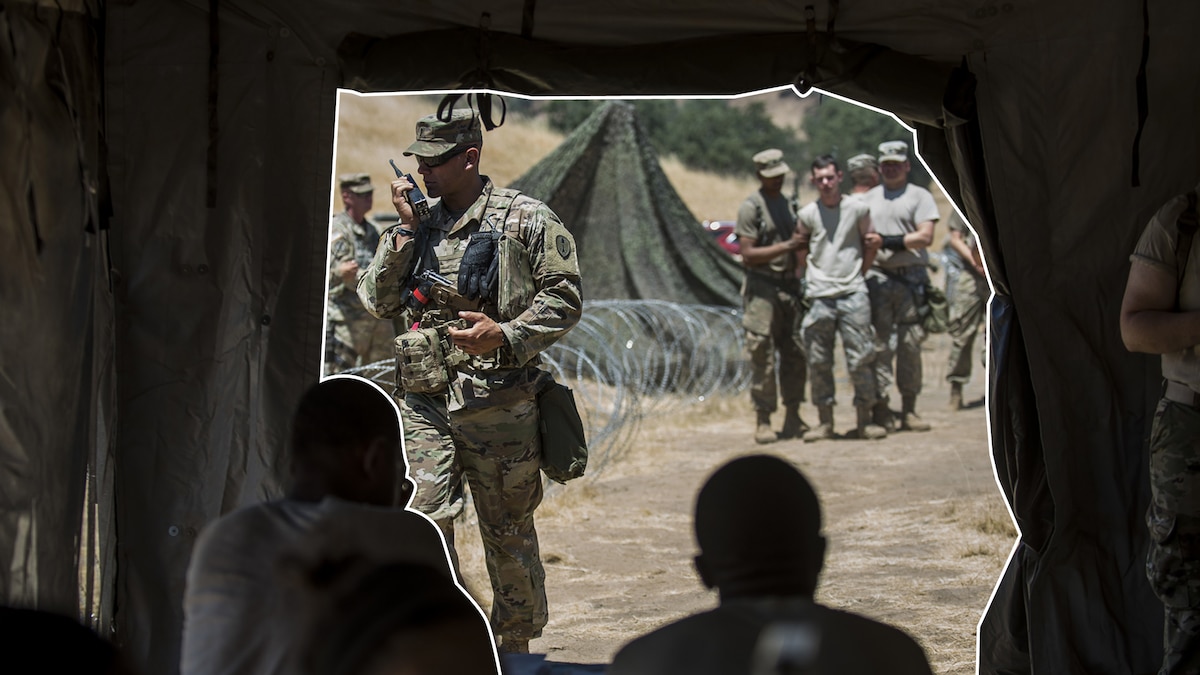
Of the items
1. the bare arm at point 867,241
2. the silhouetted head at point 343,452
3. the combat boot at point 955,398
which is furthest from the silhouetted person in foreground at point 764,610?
the combat boot at point 955,398

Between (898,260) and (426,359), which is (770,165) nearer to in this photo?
(898,260)

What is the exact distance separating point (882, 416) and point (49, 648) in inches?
437

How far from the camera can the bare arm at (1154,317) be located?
4.22 meters

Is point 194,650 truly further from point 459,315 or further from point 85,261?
point 459,315

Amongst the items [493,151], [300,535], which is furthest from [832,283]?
[493,151]

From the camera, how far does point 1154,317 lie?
4324 millimetres

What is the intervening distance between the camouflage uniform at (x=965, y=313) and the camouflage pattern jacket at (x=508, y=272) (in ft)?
25.5

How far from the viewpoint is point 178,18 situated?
481 cm

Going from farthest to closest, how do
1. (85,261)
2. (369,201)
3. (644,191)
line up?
(644,191), (369,201), (85,261)

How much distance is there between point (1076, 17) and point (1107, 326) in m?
A: 1.10

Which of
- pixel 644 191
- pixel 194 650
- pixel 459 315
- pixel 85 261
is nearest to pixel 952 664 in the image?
pixel 459 315

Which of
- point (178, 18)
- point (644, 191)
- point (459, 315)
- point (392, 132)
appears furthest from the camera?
point (392, 132)

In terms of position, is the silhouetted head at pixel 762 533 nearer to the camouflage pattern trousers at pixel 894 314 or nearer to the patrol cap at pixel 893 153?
the camouflage pattern trousers at pixel 894 314

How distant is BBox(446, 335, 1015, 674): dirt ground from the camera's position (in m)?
7.16
